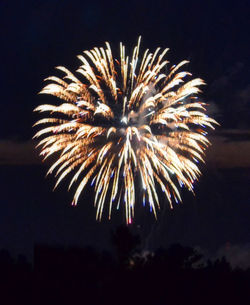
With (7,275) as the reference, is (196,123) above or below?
above

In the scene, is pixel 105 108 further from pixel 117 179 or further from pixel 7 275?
pixel 7 275

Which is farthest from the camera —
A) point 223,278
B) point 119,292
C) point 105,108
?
point 223,278

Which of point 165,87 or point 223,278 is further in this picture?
point 223,278

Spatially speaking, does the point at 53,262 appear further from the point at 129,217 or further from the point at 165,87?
the point at 165,87

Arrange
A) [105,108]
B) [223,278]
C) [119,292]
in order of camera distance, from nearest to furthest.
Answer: [105,108], [119,292], [223,278]

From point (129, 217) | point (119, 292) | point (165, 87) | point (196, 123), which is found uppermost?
point (165, 87)

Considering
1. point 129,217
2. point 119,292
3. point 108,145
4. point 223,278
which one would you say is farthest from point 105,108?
point 223,278

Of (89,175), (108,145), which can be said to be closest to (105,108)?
(108,145)
